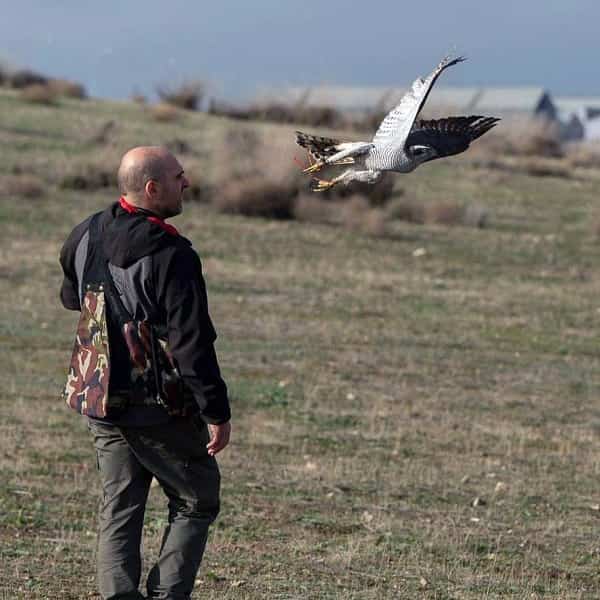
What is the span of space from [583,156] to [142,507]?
4724 centimetres

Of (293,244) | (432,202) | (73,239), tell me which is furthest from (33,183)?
(73,239)

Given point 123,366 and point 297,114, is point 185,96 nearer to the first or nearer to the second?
point 297,114

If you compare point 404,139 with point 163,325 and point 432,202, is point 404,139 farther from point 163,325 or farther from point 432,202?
point 432,202

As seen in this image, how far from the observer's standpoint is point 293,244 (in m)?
24.5

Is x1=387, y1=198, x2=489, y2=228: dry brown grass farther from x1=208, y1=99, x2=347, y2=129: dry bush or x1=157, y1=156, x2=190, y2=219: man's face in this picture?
x1=157, y1=156, x2=190, y2=219: man's face

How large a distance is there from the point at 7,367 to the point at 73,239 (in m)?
8.01

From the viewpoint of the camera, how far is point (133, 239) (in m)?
5.27

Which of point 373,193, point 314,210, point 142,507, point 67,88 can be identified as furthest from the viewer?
point 67,88

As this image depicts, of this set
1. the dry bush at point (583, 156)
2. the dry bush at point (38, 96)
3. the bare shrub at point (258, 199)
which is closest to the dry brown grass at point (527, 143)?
the dry bush at point (583, 156)

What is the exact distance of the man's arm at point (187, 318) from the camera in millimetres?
5191

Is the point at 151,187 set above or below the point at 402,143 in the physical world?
below

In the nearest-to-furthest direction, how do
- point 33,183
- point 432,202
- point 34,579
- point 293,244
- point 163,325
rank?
point 163,325, point 34,579, point 293,244, point 33,183, point 432,202

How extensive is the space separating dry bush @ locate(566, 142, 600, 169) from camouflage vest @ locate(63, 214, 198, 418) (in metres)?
43.6

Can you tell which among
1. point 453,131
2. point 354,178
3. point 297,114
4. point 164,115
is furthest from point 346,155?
point 164,115
